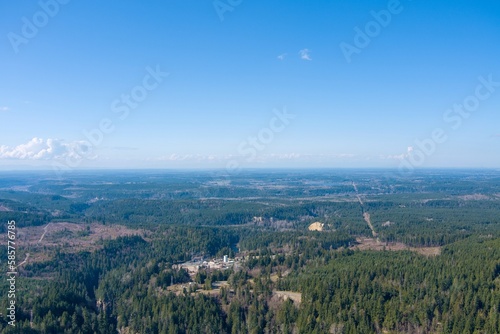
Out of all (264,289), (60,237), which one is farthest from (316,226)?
(60,237)

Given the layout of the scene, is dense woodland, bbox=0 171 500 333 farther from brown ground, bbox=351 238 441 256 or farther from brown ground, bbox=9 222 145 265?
brown ground, bbox=9 222 145 265

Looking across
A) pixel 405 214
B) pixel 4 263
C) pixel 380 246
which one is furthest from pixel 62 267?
pixel 405 214

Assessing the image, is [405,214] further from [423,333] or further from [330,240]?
[423,333]

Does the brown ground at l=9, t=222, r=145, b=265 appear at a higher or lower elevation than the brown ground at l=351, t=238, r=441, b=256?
higher

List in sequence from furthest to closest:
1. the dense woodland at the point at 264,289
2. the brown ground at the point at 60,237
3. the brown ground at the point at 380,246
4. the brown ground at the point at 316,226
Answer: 1. the brown ground at the point at 316,226
2. the brown ground at the point at 380,246
3. the brown ground at the point at 60,237
4. the dense woodland at the point at 264,289

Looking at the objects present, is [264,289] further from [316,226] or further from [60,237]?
[316,226]

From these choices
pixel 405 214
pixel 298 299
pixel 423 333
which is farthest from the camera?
pixel 405 214

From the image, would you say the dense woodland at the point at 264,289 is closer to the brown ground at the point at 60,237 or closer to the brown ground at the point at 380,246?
the brown ground at the point at 380,246

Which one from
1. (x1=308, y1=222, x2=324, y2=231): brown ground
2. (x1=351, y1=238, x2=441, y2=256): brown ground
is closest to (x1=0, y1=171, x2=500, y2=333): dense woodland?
(x1=351, y1=238, x2=441, y2=256): brown ground

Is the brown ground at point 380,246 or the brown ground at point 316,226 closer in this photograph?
the brown ground at point 380,246

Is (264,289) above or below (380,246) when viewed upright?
above

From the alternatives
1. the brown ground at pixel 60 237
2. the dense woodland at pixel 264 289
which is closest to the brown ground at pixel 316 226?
the dense woodland at pixel 264 289
